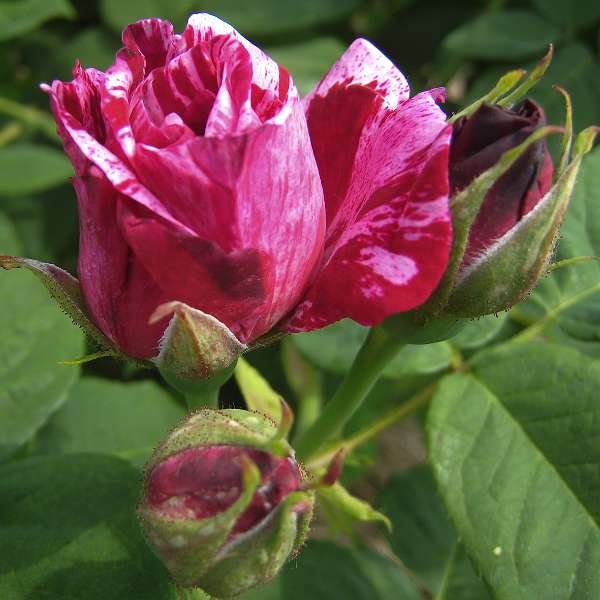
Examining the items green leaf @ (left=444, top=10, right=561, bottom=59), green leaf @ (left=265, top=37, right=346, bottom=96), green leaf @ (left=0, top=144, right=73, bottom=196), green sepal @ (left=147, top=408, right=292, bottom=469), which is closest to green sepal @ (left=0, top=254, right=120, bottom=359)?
green sepal @ (left=147, top=408, right=292, bottom=469)

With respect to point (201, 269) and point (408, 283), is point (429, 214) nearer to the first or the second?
point (408, 283)

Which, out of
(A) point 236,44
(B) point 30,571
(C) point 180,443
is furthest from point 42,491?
(A) point 236,44

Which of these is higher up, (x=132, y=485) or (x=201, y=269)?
(x=201, y=269)

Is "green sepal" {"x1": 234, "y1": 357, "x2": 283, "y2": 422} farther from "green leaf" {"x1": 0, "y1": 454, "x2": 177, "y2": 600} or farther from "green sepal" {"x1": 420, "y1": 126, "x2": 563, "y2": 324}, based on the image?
"green sepal" {"x1": 420, "y1": 126, "x2": 563, "y2": 324}

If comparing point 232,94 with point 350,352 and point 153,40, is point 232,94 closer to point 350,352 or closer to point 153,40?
point 153,40

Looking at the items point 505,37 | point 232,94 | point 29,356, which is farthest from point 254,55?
point 505,37

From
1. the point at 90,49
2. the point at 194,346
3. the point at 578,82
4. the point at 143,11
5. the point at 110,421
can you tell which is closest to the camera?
the point at 194,346
